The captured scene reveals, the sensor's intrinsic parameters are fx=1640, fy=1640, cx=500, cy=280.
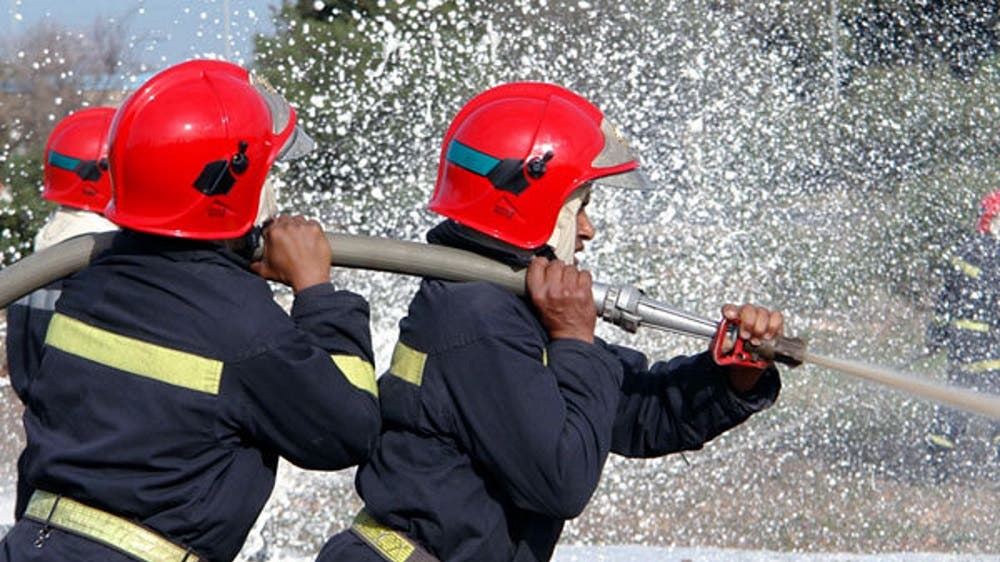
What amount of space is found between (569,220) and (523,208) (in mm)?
144

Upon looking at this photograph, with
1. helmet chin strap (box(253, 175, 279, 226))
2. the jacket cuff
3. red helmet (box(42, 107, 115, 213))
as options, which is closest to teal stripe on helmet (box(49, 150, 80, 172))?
red helmet (box(42, 107, 115, 213))

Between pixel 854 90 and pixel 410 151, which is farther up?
pixel 854 90

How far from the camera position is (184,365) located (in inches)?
117

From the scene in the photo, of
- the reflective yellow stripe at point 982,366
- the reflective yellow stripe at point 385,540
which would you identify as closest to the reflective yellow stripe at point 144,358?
the reflective yellow stripe at point 385,540

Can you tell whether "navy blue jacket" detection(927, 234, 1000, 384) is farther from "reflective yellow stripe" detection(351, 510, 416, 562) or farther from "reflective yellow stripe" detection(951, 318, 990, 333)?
"reflective yellow stripe" detection(351, 510, 416, 562)

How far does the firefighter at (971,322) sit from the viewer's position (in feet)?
30.3

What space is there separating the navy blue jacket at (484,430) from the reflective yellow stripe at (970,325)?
666 centimetres

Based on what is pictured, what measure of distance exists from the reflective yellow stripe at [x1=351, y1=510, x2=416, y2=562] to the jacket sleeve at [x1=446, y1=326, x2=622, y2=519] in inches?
8.8

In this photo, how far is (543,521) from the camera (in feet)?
10.8

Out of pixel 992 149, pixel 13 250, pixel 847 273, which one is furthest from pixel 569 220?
pixel 13 250

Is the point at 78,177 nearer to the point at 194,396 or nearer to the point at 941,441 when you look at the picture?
the point at 194,396

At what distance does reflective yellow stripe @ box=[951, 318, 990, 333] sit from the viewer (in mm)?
9500

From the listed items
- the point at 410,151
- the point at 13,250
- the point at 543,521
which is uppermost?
the point at 543,521

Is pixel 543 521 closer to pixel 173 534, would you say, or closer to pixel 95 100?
pixel 173 534
